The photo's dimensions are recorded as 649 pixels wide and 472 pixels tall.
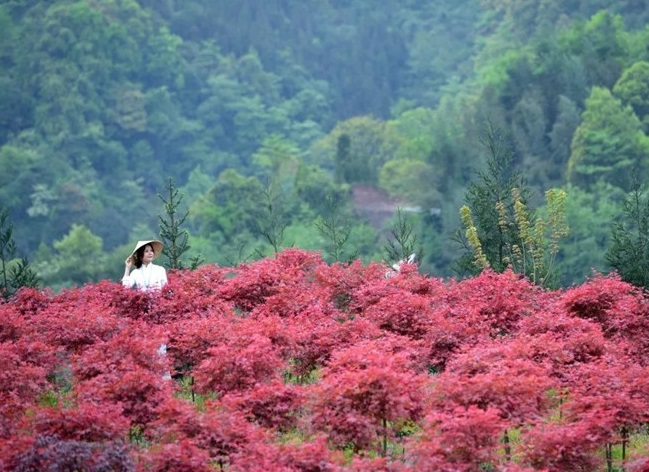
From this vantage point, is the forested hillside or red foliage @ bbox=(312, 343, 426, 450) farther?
the forested hillside

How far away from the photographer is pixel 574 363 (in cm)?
1238

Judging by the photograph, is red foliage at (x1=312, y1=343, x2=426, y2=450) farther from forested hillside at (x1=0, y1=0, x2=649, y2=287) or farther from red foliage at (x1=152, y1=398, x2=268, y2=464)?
forested hillside at (x1=0, y1=0, x2=649, y2=287)

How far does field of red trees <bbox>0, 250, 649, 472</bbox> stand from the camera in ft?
34.2

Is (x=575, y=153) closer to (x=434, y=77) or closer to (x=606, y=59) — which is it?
(x=606, y=59)

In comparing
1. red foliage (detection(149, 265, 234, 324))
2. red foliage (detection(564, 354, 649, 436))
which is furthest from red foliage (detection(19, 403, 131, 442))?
red foliage (detection(564, 354, 649, 436))

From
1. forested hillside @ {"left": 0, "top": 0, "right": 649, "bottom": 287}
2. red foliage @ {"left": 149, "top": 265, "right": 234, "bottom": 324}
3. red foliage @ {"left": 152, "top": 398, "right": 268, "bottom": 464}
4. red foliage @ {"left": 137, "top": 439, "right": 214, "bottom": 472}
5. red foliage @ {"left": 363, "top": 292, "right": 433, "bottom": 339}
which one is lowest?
red foliage @ {"left": 137, "top": 439, "right": 214, "bottom": 472}

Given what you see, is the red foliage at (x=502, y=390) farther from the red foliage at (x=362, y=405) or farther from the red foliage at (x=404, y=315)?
the red foliage at (x=404, y=315)

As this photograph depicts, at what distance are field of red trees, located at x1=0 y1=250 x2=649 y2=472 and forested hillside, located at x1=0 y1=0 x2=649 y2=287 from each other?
30.1 meters

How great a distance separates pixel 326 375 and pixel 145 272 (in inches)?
137

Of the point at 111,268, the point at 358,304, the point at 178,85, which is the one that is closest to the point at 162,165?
the point at 178,85

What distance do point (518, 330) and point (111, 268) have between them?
42477mm

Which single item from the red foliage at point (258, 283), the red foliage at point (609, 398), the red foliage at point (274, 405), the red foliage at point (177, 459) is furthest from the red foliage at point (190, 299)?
the red foliage at point (609, 398)

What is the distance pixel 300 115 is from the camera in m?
88.6

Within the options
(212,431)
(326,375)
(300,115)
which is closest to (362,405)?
(326,375)
